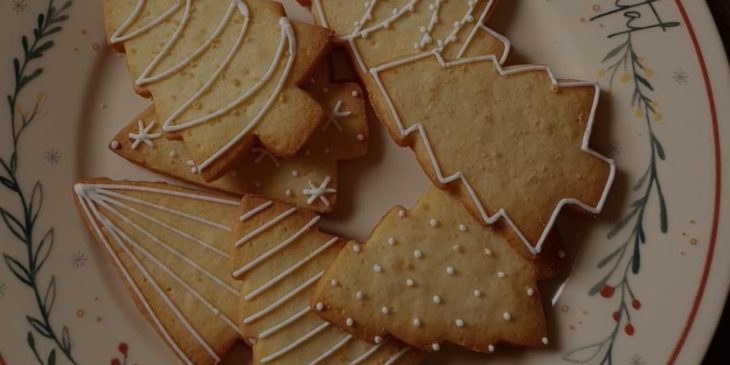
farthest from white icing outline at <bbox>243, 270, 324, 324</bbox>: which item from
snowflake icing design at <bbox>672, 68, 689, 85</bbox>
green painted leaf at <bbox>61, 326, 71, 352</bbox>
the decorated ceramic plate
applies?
snowflake icing design at <bbox>672, 68, 689, 85</bbox>

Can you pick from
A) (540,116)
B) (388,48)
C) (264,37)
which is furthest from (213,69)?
(540,116)

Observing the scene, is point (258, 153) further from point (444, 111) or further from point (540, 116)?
point (540, 116)

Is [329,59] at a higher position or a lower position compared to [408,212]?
higher

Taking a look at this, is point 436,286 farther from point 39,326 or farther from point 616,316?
point 39,326

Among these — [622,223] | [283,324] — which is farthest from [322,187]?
[622,223]

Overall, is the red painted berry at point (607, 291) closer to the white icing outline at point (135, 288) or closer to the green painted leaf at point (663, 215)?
the green painted leaf at point (663, 215)

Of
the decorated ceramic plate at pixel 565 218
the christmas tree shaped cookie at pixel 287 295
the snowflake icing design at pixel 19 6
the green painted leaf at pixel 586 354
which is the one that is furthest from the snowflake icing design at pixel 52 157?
the green painted leaf at pixel 586 354

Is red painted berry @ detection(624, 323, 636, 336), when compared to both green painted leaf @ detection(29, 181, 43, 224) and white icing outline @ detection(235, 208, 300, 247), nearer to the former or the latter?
white icing outline @ detection(235, 208, 300, 247)
